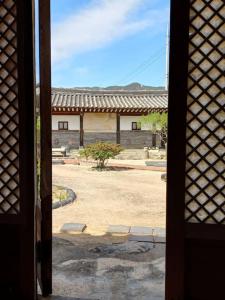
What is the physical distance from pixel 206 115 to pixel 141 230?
331 cm

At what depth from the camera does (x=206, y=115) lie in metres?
2.82

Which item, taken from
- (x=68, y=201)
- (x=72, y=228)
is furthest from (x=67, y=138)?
(x=72, y=228)

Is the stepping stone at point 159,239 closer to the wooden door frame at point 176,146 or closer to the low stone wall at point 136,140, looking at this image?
the wooden door frame at point 176,146

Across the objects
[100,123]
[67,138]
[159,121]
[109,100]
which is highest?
[109,100]

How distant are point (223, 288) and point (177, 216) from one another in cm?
68

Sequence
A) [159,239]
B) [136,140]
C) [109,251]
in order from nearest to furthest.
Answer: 1. [109,251]
2. [159,239]
3. [136,140]

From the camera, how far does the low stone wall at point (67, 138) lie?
77.0ft

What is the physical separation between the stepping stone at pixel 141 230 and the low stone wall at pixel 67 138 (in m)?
17.8

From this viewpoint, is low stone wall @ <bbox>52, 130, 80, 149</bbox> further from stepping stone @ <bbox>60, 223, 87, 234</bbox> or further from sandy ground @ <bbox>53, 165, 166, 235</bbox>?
stepping stone @ <bbox>60, 223, 87, 234</bbox>

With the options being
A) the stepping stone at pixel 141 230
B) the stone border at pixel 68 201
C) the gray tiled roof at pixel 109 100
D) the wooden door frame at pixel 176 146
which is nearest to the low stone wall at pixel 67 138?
the gray tiled roof at pixel 109 100

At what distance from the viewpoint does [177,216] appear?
2.89 m

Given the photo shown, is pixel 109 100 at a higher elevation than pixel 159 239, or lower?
higher

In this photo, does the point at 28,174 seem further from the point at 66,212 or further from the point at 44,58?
the point at 66,212

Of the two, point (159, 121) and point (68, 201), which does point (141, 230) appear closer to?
point (68, 201)
